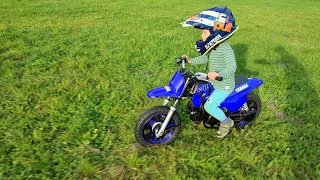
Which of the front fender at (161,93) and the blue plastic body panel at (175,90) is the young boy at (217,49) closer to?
the blue plastic body panel at (175,90)

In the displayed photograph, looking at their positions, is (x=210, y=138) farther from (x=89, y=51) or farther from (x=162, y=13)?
(x=162, y=13)

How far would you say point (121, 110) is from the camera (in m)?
4.84

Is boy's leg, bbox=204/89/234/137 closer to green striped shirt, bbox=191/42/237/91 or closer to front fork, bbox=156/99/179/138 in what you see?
green striped shirt, bbox=191/42/237/91

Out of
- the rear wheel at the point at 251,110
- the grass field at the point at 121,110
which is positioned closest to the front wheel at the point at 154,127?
the grass field at the point at 121,110

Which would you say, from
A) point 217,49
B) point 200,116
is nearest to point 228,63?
point 217,49

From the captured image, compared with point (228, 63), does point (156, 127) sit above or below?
below

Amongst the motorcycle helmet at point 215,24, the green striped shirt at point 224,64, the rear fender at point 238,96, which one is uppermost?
the motorcycle helmet at point 215,24

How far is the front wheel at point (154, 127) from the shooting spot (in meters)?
3.64

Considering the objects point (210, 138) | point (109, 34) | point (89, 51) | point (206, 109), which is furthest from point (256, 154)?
point (109, 34)

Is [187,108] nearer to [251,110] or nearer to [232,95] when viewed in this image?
[232,95]

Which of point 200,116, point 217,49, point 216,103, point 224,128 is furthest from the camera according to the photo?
point 224,128

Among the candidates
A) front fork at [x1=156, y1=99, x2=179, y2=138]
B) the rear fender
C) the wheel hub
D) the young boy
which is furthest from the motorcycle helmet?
the wheel hub

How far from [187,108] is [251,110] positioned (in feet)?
4.25

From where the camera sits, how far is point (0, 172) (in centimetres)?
325
